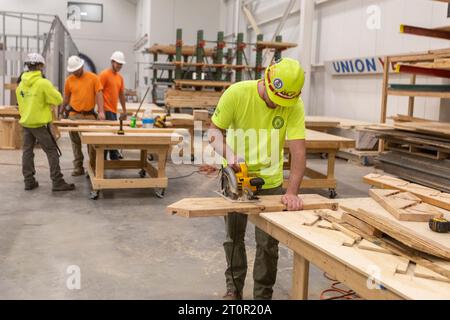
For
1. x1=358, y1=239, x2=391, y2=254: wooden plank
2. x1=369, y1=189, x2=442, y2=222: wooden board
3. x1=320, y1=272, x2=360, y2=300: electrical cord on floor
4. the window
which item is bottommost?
x1=320, y1=272, x2=360, y2=300: electrical cord on floor

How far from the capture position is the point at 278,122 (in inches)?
124

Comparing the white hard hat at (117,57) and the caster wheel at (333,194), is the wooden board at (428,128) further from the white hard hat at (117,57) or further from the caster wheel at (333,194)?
the white hard hat at (117,57)

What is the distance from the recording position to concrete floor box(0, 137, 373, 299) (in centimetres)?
371

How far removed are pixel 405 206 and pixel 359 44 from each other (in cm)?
845

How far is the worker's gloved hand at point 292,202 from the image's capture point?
2861 millimetres

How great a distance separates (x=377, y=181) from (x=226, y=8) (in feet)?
51.0

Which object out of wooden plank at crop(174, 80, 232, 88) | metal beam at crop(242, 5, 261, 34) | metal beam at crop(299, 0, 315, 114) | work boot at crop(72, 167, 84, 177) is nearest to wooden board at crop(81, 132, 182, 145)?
work boot at crop(72, 167, 84, 177)

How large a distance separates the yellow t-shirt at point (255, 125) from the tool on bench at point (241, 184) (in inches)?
10.1

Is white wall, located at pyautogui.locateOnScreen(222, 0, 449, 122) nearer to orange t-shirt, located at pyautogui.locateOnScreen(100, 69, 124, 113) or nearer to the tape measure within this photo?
orange t-shirt, located at pyautogui.locateOnScreen(100, 69, 124, 113)

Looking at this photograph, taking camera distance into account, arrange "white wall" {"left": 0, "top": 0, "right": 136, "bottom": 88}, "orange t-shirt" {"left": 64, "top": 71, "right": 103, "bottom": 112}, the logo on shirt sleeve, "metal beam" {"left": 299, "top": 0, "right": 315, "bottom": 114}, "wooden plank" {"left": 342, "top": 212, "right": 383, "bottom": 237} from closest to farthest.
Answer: "wooden plank" {"left": 342, "top": 212, "right": 383, "bottom": 237} → the logo on shirt sleeve → "orange t-shirt" {"left": 64, "top": 71, "right": 103, "bottom": 112} → "metal beam" {"left": 299, "top": 0, "right": 315, "bottom": 114} → "white wall" {"left": 0, "top": 0, "right": 136, "bottom": 88}

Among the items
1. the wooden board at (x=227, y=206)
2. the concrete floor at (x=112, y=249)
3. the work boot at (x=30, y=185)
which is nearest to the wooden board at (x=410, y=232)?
the wooden board at (x=227, y=206)

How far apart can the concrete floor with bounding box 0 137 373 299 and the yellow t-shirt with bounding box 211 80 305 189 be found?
3.54 feet

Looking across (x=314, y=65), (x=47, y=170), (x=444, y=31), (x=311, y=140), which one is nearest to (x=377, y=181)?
(x=311, y=140)
